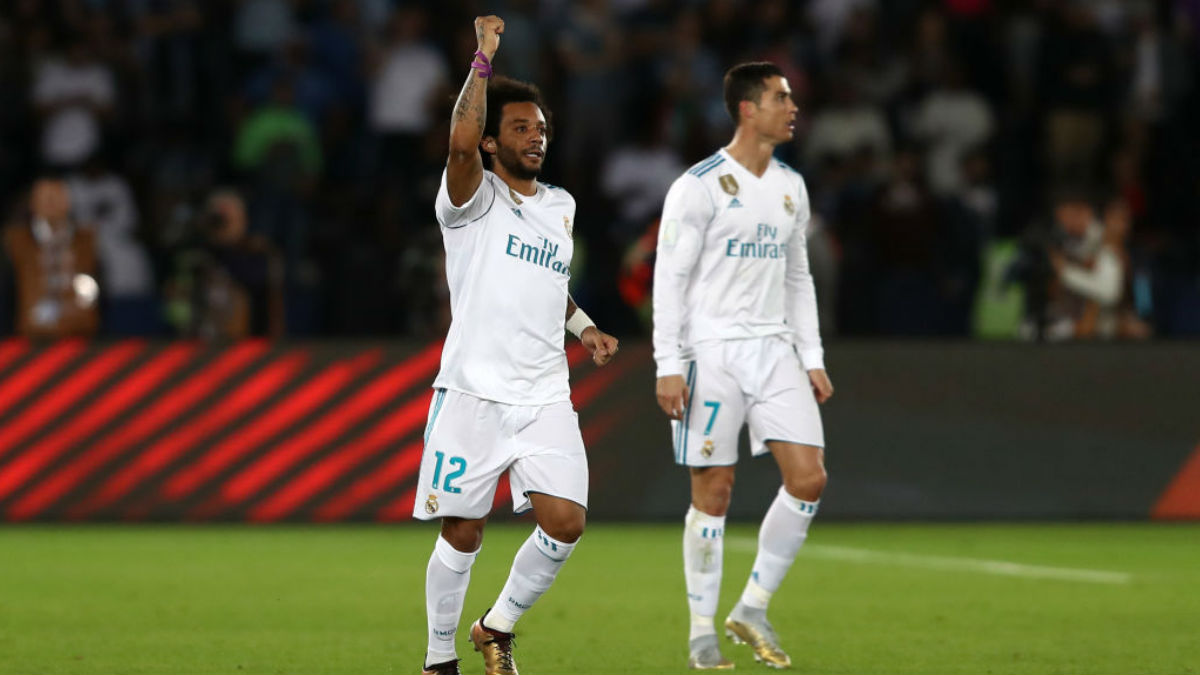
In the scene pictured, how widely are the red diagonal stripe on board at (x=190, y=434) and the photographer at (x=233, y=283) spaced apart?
863 millimetres

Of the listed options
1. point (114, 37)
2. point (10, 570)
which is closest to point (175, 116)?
point (114, 37)

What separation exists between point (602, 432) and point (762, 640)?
222 inches

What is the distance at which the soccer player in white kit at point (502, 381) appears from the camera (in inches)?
269

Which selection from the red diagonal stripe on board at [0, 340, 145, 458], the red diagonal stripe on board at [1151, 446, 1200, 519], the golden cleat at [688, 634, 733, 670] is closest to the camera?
the golden cleat at [688, 634, 733, 670]

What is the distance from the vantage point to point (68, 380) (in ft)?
43.4

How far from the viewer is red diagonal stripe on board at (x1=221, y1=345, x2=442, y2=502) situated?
1324cm

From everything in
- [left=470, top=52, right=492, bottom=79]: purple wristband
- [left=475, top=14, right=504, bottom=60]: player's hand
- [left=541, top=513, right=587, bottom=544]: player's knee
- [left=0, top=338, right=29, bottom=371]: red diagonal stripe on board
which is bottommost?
[left=0, top=338, right=29, bottom=371]: red diagonal stripe on board

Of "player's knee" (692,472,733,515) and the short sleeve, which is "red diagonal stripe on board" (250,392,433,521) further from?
the short sleeve

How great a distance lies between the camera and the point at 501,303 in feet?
22.6

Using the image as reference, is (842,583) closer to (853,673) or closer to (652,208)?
(853,673)

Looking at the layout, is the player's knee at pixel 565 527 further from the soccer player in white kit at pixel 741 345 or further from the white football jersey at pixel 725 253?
the white football jersey at pixel 725 253

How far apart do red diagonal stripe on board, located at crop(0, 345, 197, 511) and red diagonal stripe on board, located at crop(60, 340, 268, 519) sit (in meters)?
0.02

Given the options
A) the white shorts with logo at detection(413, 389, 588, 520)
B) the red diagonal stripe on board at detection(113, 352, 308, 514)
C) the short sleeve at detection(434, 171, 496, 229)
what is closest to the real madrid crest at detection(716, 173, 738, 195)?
the short sleeve at detection(434, 171, 496, 229)

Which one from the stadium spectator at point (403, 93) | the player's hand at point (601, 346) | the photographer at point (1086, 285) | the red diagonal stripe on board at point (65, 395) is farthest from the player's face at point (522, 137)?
the stadium spectator at point (403, 93)
